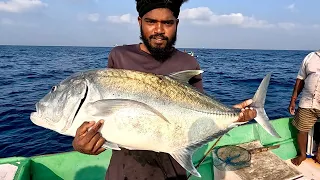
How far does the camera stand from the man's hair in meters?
2.47

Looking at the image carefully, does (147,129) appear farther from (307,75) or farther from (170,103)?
(307,75)

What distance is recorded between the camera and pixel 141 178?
8.16 feet

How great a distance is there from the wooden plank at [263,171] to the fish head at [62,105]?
10.5 feet

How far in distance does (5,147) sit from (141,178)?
774cm

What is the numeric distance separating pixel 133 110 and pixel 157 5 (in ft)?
3.42

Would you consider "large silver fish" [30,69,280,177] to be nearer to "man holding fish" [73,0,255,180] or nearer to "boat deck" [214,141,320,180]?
"man holding fish" [73,0,255,180]

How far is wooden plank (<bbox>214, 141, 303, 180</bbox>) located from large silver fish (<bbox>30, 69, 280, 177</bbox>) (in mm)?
2344

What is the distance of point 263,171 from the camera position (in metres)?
4.55

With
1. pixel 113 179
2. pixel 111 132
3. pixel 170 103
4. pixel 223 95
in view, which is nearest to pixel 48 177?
pixel 113 179

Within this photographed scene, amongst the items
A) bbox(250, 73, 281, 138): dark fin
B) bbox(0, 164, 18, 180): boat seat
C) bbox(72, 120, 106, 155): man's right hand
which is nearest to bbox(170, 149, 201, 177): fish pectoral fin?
bbox(72, 120, 106, 155): man's right hand

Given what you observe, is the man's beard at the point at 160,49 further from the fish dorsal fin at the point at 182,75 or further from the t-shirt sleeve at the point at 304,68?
the t-shirt sleeve at the point at 304,68

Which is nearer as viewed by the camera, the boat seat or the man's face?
the man's face

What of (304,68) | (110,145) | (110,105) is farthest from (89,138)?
(304,68)

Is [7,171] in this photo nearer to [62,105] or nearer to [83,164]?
[83,164]
